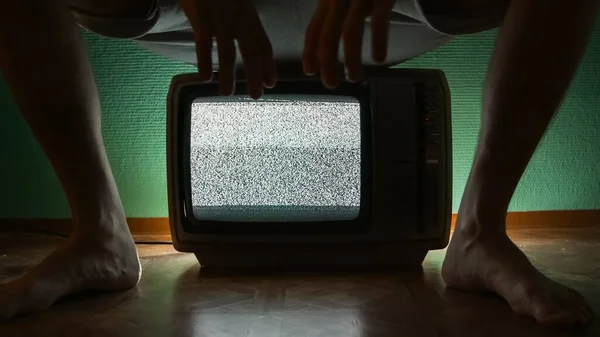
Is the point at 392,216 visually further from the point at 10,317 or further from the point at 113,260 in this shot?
the point at 10,317

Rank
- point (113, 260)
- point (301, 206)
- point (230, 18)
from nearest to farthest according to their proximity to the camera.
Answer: point (230, 18)
point (113, 260)
point (301, 206)

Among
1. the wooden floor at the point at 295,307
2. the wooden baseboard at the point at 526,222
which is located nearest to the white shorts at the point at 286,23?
the wooden floor at the point at 295,307

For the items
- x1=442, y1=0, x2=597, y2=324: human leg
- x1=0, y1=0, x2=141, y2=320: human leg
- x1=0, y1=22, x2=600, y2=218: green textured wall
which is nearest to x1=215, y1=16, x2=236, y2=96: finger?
x1=0, y1=0, x2=141, y2=320: human leg

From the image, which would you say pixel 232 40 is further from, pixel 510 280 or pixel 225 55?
pixel 510 280

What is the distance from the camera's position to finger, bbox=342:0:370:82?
0.71 m

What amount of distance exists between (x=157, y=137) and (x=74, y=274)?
0.64 metres

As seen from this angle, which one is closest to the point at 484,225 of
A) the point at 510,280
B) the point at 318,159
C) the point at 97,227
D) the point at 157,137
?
the point at 510,280

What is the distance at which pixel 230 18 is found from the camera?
2.42 ft

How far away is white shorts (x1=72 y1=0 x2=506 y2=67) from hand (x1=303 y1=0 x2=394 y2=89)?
130mm

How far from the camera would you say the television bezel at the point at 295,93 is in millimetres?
1053

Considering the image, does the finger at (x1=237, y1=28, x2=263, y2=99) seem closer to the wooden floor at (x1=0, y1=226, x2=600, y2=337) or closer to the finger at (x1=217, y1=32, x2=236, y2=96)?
the finger at (x1=217, y1=32, x2=236, y2=96)

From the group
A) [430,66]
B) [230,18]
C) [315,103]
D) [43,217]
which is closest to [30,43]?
[230,18]

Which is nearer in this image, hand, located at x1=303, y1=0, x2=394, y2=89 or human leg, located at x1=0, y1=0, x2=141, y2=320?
hand, located at x1=303, y1=0, x2=394, y2=89

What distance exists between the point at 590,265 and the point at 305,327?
643mm
